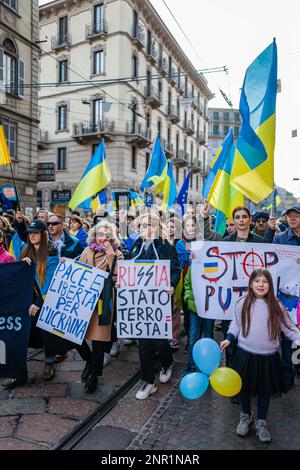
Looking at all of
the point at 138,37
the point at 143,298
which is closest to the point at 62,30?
the point at 138,37

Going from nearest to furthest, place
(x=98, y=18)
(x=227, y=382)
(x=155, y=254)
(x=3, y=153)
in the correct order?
(x=227, y=382), (x=155, y=254), (x=3, y=153), (x=98, y=18)

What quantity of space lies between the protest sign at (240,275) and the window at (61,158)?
28.3 m

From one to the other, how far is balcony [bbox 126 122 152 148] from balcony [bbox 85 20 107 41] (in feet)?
21.3

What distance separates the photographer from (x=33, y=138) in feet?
65.0

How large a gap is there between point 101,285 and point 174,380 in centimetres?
138

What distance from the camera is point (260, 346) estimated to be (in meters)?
3.14

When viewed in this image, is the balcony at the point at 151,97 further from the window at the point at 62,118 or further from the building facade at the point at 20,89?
the building facade at the point at 20,89

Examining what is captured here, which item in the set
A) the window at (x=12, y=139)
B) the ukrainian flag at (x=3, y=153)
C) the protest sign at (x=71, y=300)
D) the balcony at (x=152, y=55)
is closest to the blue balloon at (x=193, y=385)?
the protest sign at (x=71, y=300)

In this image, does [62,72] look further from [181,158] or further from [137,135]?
[181,158]

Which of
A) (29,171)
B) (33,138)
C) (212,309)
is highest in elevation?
(33,138)

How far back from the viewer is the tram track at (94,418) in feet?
9.78

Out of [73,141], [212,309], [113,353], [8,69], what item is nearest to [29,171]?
[8,69]

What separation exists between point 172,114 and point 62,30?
11950mm
